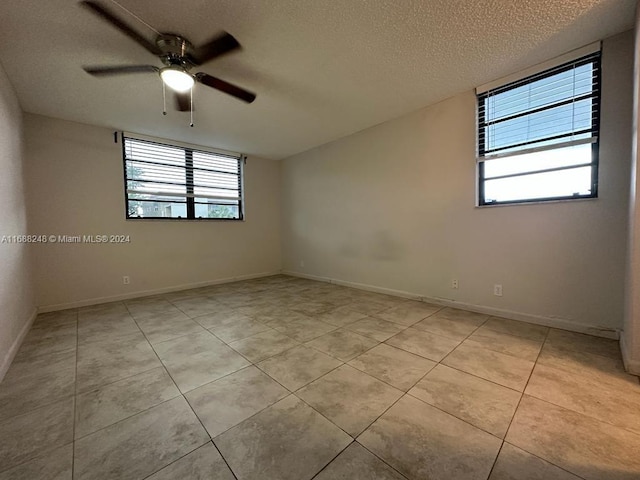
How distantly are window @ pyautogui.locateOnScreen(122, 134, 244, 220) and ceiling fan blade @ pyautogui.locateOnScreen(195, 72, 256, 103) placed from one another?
271 centimetres

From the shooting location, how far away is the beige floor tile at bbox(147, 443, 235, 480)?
1066mm

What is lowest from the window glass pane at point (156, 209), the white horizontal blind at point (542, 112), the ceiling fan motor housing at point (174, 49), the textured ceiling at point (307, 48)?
the window glass pane at point (156, 209)

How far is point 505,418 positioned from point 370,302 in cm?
220

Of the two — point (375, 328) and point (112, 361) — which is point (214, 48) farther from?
point (375, 328)

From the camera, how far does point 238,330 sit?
2.66 metres

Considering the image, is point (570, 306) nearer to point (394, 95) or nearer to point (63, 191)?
point (394, 95)

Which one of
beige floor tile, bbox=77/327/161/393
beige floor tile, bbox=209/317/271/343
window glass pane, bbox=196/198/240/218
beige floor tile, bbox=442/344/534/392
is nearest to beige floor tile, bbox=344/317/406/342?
beige floor tile, bbox=442/344/534/392

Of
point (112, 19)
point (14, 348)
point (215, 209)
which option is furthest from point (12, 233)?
point (215, 209)

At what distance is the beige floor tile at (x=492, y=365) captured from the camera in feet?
5.67

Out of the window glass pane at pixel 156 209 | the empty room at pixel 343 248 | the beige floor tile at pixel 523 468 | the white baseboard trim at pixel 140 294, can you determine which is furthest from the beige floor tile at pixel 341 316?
the window glass pane at pixel 156 209

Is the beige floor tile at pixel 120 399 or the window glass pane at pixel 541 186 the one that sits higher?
the window glass pane at pixel 541 186

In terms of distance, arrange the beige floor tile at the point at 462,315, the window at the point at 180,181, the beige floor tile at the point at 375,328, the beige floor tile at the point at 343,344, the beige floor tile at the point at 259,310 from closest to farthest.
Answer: the beige floor tile at the point at 343,344 < the beige floor tile at the point at 375,328 < the beige floor tile at the point at 462,315 < the beige floor tile at the point at 259,310 < the window at the point at 180,181

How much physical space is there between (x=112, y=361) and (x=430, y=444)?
2397 mm

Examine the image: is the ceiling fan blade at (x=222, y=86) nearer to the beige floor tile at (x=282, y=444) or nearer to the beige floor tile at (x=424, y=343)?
the beige floor tile at (x=282, y=444)
